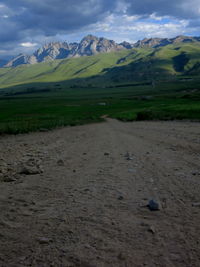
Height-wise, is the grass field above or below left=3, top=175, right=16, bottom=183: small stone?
below

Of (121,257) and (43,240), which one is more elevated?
(43,240)

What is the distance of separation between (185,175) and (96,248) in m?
5.38

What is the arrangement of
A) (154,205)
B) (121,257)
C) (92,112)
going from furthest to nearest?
(92,112) < (154,205) < (121,257)

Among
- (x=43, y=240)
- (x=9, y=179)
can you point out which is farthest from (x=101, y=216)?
(x=9, y=179)

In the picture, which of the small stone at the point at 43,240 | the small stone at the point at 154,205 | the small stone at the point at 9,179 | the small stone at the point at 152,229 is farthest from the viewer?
the small stone at the point at 9,179

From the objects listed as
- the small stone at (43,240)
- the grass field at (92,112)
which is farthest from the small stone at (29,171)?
the grass field at (92,112)

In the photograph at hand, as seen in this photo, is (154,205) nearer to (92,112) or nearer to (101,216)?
(101,216)

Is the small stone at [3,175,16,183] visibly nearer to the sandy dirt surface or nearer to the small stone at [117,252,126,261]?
the sandy dirt surface

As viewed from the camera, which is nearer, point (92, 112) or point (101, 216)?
point (101, 216)

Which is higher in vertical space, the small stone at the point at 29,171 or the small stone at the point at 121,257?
the small stone at the point at 29,171

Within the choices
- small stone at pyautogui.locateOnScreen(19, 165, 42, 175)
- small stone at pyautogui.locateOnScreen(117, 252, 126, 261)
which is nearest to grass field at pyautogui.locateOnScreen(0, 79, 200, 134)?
small stone at pyautogui.locateOnScreen(19, 165, 42, 175)

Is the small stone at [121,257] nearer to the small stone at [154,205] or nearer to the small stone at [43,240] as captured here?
the small stone at [43,240]

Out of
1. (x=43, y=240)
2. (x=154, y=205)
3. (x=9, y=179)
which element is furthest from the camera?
(x=9, y=179)

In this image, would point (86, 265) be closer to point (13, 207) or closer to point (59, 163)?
point (13, 207)
